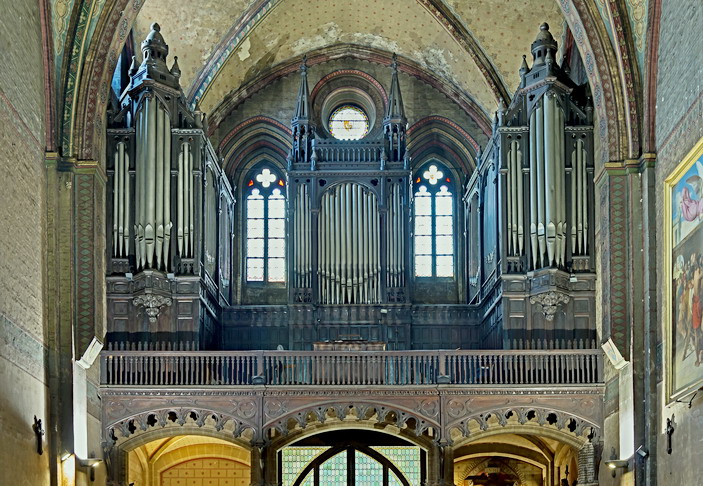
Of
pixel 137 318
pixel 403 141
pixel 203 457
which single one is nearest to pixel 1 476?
pixel 137 318

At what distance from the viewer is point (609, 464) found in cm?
2117

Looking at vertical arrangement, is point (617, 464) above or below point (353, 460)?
below

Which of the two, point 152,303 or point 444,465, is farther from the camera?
point 152,303

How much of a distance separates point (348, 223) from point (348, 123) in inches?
142

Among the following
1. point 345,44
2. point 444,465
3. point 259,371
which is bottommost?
point 444,465

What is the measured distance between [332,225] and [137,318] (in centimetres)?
470

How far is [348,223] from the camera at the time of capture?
86.6 feet

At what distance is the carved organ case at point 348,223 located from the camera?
26250mm

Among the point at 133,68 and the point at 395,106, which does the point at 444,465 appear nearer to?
the point at 395,106

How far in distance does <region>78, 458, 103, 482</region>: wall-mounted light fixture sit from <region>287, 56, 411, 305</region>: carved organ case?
6146 millimetres

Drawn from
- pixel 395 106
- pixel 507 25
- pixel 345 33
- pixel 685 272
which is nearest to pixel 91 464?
pixel 685 272

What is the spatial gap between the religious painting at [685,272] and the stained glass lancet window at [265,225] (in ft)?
38.8

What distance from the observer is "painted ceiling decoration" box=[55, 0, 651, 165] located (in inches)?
854

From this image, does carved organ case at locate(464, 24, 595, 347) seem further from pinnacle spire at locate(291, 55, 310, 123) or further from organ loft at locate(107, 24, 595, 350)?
pinnacle spire at locate(291, 55, 310, 123)
